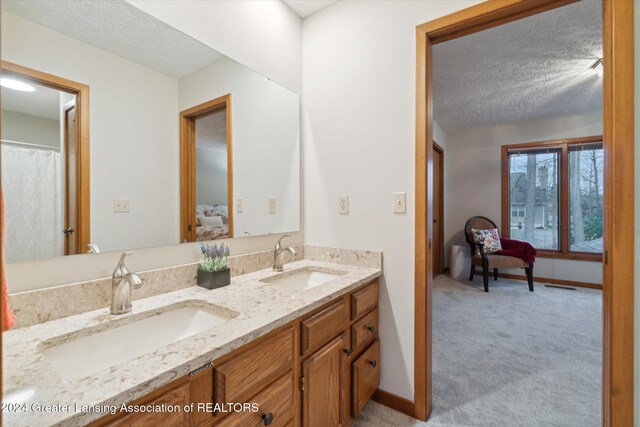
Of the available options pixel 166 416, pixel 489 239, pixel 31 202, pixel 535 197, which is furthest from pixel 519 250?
pixel 31 202

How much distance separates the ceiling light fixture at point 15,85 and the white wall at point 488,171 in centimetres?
505

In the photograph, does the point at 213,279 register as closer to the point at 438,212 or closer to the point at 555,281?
the point at 438,212

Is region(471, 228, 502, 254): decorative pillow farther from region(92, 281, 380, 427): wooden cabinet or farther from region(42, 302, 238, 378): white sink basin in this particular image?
region(42, 302, 238, 378): white sink basin

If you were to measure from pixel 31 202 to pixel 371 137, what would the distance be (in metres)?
1.53

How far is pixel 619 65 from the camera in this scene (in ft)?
3.65

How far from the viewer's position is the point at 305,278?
177 centimetres

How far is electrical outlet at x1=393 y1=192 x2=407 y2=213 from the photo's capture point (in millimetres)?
1599

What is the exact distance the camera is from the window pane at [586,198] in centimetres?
396

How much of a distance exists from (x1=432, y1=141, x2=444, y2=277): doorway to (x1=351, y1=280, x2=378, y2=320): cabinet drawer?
3329 millimetres

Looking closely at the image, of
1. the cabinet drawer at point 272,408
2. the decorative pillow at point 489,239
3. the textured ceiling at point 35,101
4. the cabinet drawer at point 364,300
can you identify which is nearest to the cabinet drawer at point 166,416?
the cabinet drawer at point 272,408

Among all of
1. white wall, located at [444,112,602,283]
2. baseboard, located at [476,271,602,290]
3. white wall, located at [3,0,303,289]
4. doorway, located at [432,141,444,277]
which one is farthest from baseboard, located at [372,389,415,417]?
white wall, located at [444,112,602,283]

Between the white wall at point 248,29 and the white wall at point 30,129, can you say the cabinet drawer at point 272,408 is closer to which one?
the white wall at point 30,129

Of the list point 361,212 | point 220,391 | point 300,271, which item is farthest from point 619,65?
point 220,391

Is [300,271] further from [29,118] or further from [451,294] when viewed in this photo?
[451,294]
